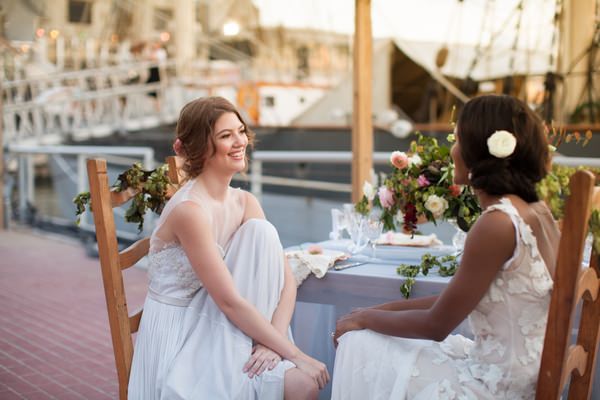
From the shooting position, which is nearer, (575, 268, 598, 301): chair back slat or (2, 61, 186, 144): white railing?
(575, 268, 598, 301): chair back slat

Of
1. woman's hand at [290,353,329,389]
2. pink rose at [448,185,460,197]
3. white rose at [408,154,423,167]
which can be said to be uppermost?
white rose at [408,154,423,167]

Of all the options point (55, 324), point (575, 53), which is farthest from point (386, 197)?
point (575, 53)

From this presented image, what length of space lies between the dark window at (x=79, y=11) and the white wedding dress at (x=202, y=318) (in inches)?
1013

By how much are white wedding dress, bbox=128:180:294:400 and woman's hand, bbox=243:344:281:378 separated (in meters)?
0.01

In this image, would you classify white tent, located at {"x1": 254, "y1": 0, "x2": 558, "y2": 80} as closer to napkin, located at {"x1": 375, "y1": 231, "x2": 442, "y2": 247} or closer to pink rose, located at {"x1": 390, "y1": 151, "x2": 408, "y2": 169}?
napkin, located at {"x1": 375, "y1": 231, "x2": 442, "y2": 247}

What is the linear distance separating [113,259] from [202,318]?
1.12 feet

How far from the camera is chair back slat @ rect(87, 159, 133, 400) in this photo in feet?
8.46

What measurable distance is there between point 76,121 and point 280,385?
13761 mm

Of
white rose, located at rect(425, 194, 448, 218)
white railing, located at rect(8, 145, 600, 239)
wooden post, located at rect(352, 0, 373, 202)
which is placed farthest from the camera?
white railing, located at rect(8, 145, 600, 239)

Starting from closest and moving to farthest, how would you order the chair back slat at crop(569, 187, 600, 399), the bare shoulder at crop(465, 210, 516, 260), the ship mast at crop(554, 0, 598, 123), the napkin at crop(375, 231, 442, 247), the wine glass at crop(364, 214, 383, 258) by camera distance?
the bare shoulder at crop(465, 210, 516, 260)
the chair back slat at crop(569, 187, 600, 399)
the wine glass at crop(364, 214, 383, 258)
the napkin at crop(375, 231, 442, 247)
the ship mast at crop(554, 0, 598, 123)

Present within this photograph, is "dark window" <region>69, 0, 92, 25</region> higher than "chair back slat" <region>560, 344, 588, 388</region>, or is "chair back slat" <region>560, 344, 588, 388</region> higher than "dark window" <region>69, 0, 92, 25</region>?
"dark window" <region>69, 0, 92, 25</region>

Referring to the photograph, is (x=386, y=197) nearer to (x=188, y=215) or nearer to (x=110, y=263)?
(x=188, y=215)

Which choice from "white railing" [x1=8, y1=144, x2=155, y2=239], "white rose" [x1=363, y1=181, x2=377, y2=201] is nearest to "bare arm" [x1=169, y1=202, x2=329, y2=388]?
"white rose" [x1=363, y1=181, x2=377, y2=201]

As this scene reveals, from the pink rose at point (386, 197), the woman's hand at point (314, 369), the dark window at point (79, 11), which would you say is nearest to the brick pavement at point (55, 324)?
the pink rose at point (386, 197)
